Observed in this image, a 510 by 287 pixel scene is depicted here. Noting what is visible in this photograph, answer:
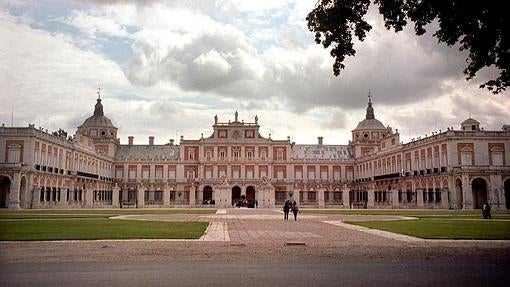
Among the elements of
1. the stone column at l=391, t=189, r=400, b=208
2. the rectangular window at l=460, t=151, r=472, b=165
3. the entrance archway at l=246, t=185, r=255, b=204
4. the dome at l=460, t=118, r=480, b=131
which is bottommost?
the stone column at l=391, t=189, r=400, b=208

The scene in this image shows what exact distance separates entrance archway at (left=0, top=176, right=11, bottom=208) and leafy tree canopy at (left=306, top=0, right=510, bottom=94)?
44906mm

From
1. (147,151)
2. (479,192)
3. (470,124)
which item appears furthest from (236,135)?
(479,192)

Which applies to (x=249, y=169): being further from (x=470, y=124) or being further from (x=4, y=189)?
(x=4, y=189)

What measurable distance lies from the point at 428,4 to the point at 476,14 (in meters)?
1.30

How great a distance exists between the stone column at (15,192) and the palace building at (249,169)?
0.32ft

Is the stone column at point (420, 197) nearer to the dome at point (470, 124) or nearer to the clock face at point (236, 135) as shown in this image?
the dome at point (470, 124)

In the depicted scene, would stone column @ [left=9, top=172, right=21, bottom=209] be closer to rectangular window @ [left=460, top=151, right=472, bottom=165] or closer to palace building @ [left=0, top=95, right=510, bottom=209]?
palace building @ [left=0, top=95, right=510, bottom=209]

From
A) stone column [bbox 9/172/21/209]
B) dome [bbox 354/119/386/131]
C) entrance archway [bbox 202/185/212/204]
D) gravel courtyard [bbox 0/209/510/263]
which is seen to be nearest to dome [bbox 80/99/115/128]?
entrance archway [bbox 202/185/212/204]

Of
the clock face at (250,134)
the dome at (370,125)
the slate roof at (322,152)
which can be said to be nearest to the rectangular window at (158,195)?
the clock face at (250,134)

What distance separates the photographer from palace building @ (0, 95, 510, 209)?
52594mm

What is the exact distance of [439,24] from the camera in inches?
585

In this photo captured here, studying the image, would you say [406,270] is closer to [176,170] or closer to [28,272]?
[28,272]

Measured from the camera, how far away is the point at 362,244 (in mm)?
15961

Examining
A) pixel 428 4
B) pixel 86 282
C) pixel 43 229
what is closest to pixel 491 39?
pixel 428 4
